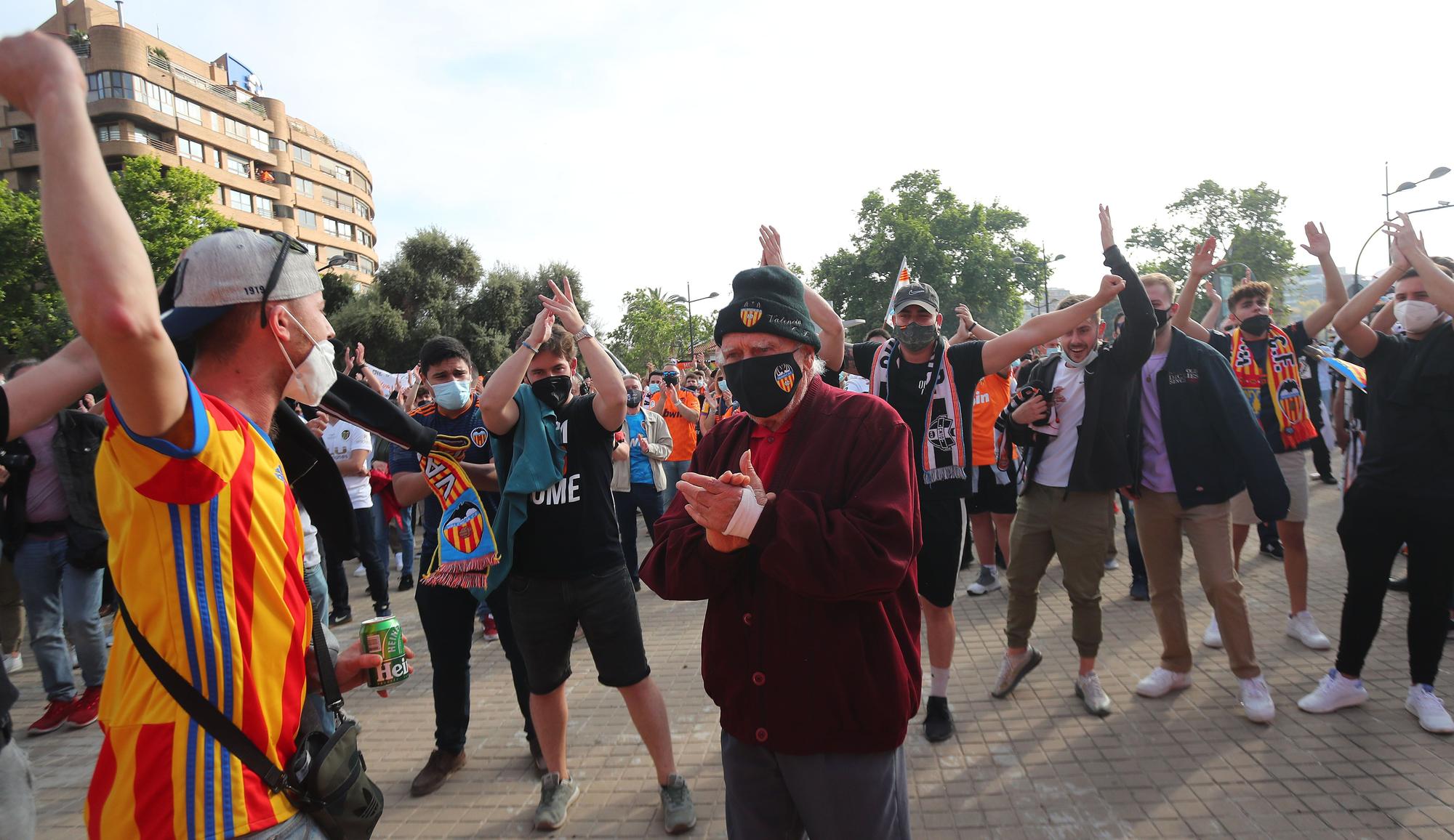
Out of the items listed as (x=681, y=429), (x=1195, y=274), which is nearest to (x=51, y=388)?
(x=1195, y=274)

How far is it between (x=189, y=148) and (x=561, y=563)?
64.6m

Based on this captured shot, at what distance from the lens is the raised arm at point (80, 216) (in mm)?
1200

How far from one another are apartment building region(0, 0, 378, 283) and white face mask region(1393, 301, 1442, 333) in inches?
1791

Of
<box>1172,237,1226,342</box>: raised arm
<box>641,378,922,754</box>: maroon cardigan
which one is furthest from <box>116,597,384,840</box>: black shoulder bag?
<box>1172,237,1226,342</box>: raised arm

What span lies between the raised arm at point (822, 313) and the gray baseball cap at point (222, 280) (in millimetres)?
2073

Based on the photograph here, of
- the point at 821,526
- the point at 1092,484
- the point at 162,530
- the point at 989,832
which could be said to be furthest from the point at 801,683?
the point at 1092,484

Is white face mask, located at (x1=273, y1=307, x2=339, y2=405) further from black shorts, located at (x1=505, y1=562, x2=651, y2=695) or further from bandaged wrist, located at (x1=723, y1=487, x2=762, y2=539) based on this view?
black shorts, located at (x1=505, y1=562, x2=651, y2=695)

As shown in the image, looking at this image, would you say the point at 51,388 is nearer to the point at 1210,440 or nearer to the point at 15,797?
the point at 15,797

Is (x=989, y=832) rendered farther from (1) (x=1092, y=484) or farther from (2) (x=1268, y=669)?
(2) (x=1268, y=669)

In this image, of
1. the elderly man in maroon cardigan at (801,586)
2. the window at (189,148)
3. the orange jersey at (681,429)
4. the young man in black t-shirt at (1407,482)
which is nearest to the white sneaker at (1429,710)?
the young man in black t-shirt at (1407,482)

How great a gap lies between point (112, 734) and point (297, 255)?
1.09m

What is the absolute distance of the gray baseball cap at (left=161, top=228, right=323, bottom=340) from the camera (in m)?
1.69

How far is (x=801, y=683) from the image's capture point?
2.21 m

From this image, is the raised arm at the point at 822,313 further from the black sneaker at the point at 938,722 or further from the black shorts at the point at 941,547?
the black sneaker at the point at 938,722
